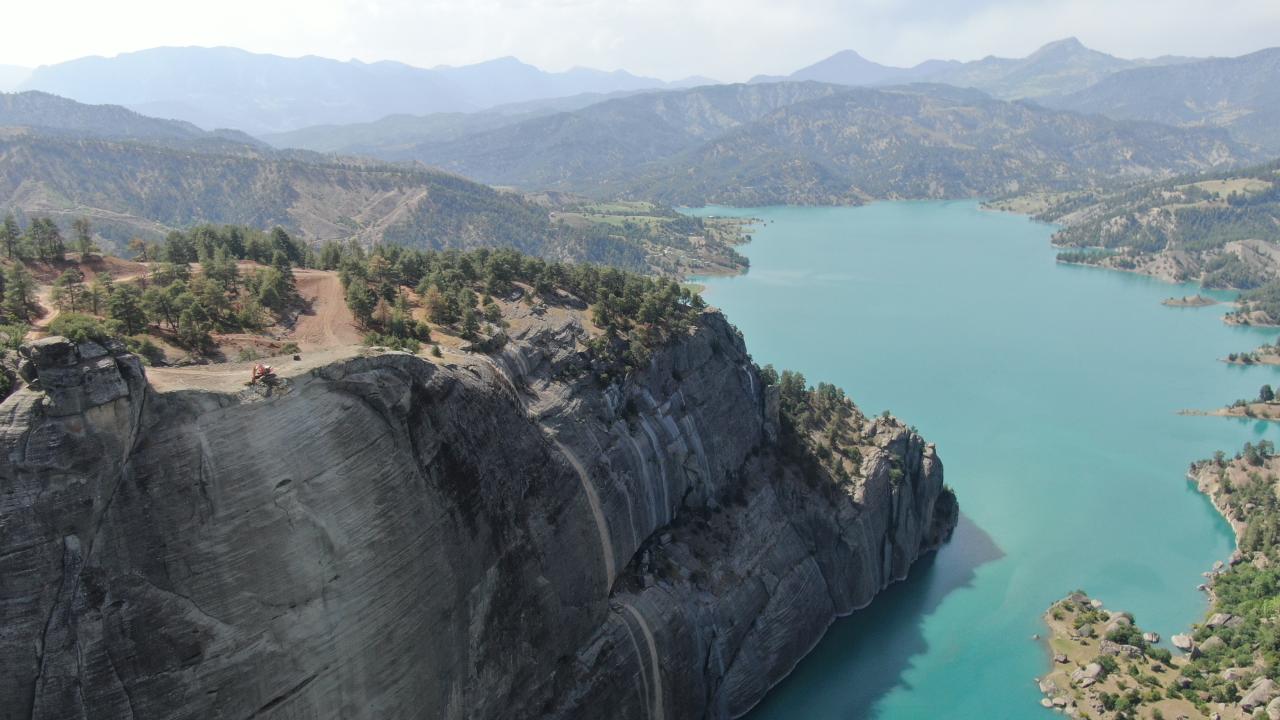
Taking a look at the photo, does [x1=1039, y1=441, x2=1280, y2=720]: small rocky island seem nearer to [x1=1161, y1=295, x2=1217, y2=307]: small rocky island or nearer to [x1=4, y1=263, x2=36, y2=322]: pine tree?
[x1=4, y1=263, x2=36, y2=322]: pine tree

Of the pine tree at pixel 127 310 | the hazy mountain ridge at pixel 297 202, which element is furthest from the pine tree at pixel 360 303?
the hazy mountain ridge at pixel 297 202

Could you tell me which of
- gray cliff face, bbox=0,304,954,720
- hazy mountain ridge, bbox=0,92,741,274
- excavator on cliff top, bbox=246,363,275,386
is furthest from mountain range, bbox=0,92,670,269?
excavator on cliff top, bbox=246,363,275,386

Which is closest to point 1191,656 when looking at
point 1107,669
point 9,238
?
point 1107,669

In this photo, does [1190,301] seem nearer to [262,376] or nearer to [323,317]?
[323,317]

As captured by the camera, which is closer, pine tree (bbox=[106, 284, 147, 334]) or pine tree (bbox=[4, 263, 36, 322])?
pine tree (bbox=[106, 284, 147, 334])

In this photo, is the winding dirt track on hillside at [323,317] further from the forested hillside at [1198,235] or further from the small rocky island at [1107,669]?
the forested hillside at [1198,235]

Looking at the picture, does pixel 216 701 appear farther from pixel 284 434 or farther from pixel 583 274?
pixel 583 274
